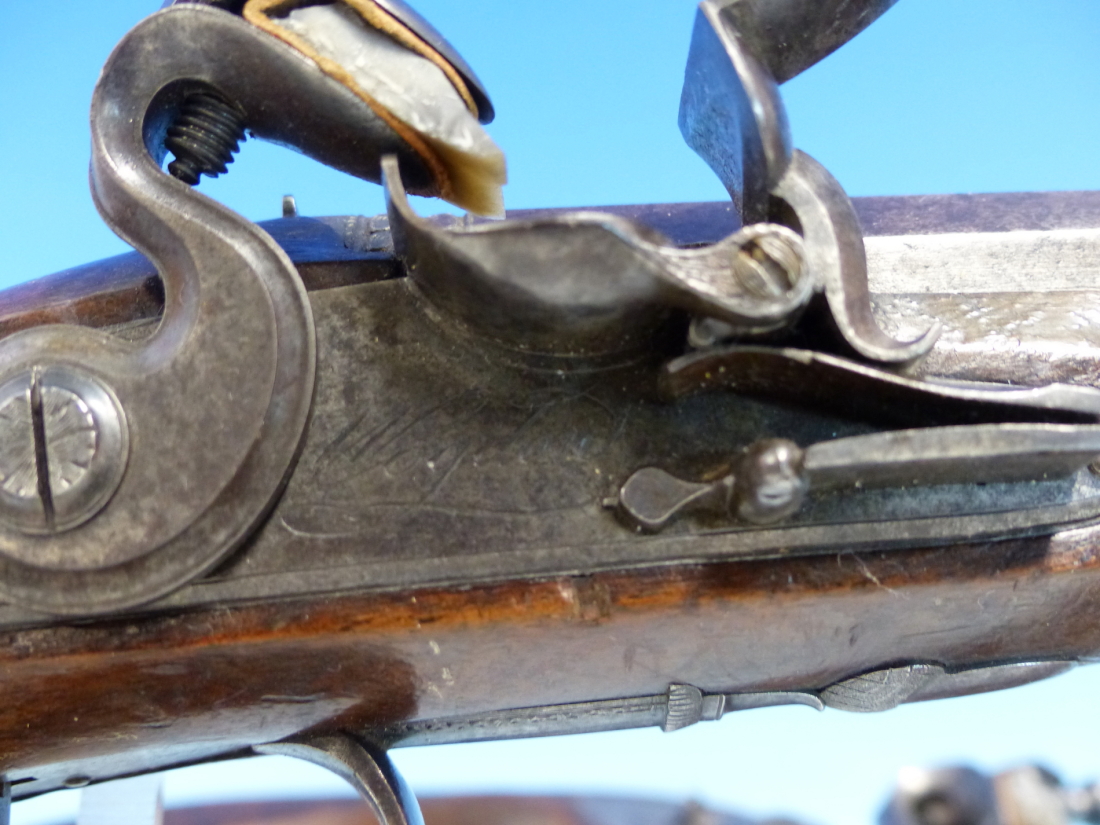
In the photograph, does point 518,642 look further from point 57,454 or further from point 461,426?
point 57,454

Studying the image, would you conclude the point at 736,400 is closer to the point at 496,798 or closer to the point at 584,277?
the point at 584,277

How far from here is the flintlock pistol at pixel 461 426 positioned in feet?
4.01

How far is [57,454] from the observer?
1222 millimetres

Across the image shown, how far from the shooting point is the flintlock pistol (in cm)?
122

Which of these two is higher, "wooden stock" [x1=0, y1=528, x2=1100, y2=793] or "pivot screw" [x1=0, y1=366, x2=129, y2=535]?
"pivot screw" [x1=0, y1=366, x2=129, y2=535]

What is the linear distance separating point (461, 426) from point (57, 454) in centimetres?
52

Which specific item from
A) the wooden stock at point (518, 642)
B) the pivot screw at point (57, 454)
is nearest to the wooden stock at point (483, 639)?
the wooden stock at point (518, 642)

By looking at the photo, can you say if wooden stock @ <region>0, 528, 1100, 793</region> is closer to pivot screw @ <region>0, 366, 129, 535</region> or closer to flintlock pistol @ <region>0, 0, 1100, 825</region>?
flintlock pistol @ <region>0, 0, 1100, 825</region>

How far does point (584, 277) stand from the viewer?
45.4 inches

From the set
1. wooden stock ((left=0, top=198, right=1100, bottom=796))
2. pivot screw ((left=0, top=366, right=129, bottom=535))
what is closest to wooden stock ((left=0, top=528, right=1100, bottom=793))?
wooden stock ((left=0, top=198, right=1100, bottom=796))

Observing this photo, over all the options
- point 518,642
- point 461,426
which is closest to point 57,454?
point 461,426

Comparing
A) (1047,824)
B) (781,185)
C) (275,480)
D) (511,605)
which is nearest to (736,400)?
(781,185)

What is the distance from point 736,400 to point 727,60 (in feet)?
1.55

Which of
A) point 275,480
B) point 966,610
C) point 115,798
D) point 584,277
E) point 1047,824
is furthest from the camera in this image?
point 115,798
